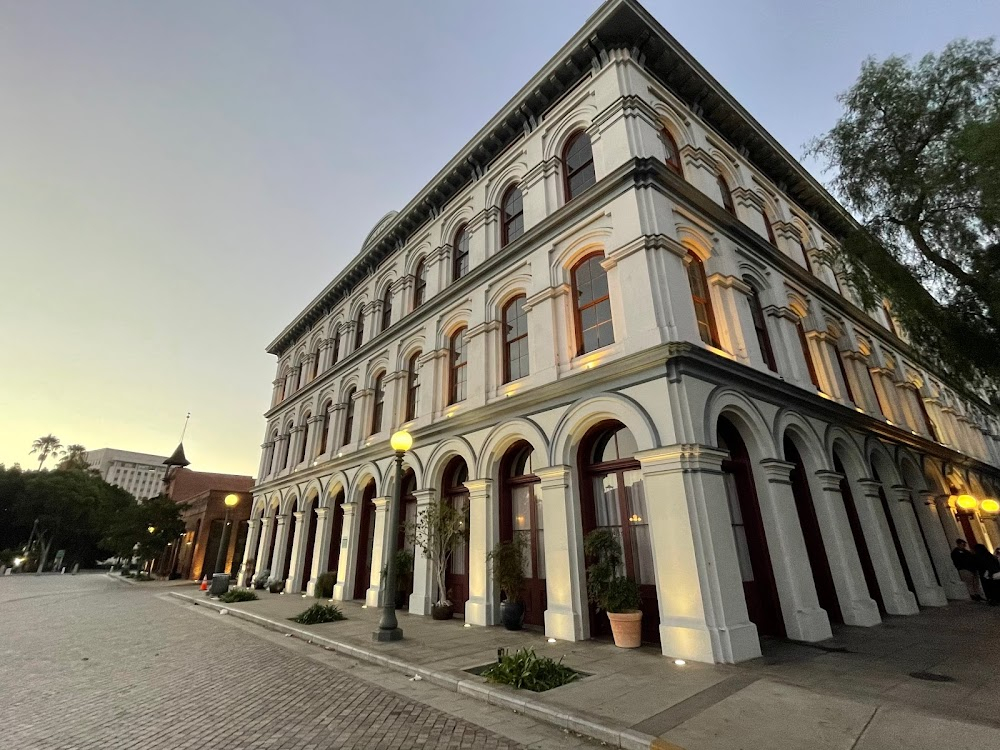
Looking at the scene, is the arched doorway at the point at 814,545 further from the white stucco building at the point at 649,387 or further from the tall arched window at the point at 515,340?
the tall arched window at the point at 515,340

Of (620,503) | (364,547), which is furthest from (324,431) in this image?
(620,503)

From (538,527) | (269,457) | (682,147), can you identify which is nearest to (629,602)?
(538,527)

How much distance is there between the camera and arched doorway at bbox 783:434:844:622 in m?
10.3

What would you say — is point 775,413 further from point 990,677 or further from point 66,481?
point 66,481

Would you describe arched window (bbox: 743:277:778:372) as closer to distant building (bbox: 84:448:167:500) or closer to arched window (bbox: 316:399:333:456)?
arched window (bbox: 316:399:333:456)

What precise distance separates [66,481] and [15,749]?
2561 inches

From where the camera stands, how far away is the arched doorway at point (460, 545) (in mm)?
12633

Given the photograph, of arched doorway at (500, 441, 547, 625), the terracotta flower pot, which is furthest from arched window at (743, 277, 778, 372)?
the terracotta flower pot

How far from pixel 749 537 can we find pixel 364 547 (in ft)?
42.7

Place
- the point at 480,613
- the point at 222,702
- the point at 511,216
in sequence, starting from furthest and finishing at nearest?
1. the point at 511,216
2. the point at 480,613
3. the point at 222,702

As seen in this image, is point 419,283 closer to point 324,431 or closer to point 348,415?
point 348,415

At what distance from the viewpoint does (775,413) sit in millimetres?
10336

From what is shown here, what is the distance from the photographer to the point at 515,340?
13.0m

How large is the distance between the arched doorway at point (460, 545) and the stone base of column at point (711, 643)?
6397 millimetres
